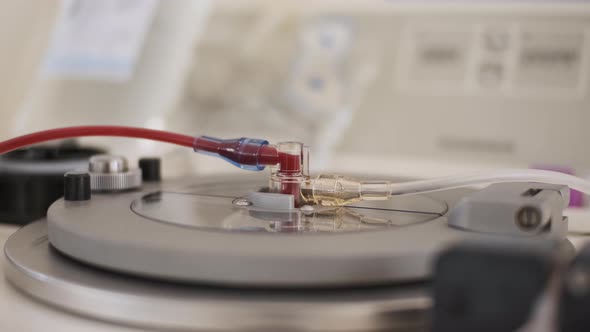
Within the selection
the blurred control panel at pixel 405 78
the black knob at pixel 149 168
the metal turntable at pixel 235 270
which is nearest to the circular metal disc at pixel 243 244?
the metal turntable at pixel 235 270

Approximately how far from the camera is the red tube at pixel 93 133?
552 mm

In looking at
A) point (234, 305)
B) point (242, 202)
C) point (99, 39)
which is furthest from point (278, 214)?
point (99, 39)

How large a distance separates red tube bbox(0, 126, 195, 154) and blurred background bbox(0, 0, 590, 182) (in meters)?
0.44

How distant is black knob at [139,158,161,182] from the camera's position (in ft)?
2.16

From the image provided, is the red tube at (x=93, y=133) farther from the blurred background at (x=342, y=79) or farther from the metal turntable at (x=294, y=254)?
the blurred background at (x=342, y=79)

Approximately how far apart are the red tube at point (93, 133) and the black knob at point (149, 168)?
0.32 feet

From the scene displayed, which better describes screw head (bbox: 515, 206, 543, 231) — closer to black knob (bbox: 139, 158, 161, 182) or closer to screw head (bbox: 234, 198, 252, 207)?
screw head (bbox: 234, 198, 252, 207)

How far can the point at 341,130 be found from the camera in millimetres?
1229

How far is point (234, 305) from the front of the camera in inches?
13.2

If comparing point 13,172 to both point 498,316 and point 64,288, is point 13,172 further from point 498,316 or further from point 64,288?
point 498,316

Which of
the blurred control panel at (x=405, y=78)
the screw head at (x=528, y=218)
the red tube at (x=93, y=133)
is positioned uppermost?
the blurred control panel at (x=405, y=78)

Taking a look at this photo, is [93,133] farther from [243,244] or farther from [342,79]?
[342,79]

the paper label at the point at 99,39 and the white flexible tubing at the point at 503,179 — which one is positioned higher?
the paper label at the point at 99,39

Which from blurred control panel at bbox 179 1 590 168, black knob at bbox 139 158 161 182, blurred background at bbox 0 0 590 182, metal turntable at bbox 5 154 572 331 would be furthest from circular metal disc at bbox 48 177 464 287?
blurred control panel at bbox 179 1 590 168
